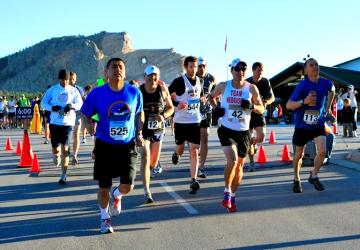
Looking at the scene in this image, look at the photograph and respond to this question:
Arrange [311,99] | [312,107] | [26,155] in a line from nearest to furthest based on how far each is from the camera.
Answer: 1. [311,99]
2. [312,107]
3. [26,155]

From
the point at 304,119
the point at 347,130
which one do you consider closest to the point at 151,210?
the point at 304,119

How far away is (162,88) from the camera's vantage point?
335 inches

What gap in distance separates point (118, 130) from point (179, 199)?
7.81 feet

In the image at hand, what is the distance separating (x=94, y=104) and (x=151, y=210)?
77.3 inches

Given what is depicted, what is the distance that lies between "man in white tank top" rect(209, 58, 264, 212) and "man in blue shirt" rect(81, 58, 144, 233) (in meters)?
1.55

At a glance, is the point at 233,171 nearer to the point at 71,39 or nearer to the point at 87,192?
the point at 87,192

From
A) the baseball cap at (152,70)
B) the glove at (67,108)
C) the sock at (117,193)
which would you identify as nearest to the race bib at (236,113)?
the baseball cap at (152,70)

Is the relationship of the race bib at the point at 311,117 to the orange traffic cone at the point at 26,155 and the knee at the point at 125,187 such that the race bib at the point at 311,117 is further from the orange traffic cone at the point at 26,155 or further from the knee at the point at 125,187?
the orange traffic cone at the point at 26,155

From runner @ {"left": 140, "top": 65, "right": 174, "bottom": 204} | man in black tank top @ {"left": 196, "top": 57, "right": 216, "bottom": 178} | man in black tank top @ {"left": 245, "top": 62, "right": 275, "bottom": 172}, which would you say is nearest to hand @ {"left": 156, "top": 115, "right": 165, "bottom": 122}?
runner @ {"left": 140, "top": 65, "right": 174, "bottom": 204}

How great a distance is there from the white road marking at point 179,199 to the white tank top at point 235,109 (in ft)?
4.04

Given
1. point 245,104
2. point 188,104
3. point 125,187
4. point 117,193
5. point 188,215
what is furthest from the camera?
point 188,104

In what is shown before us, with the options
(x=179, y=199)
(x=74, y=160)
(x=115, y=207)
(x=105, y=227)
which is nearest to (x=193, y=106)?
(x=179, y=199)

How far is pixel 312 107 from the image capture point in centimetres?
882

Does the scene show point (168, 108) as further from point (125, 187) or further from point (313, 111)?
point (313, 111)
